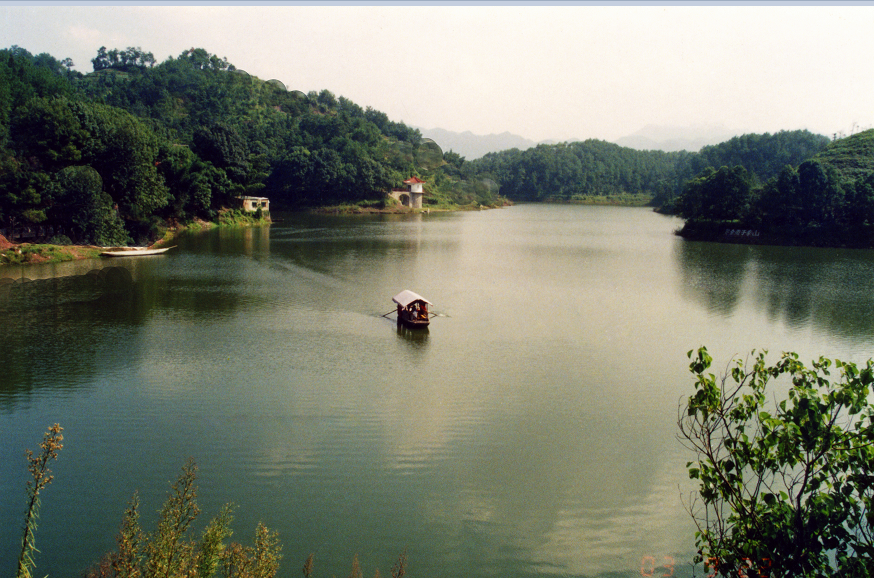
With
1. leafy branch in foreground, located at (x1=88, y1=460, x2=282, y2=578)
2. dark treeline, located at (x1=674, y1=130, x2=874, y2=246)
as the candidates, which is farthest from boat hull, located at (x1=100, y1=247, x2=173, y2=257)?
dark treeline, located at (x1=674, y1=130, x2=874, y2=246)

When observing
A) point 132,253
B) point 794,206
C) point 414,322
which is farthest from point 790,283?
point 132,253

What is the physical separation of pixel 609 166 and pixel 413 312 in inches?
4167

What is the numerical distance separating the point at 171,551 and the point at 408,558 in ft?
11.3

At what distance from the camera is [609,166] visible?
11762cm

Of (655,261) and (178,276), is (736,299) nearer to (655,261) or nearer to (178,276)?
(655,261)

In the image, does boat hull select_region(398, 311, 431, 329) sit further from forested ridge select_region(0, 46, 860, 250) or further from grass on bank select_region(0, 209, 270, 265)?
forested ridge select_region(0, 46, 860, 250)

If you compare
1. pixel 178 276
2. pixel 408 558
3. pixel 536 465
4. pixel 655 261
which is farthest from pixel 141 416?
pixel 655 261

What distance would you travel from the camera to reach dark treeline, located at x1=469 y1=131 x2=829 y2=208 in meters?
92.8

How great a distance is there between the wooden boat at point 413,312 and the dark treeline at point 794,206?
32.3 metres

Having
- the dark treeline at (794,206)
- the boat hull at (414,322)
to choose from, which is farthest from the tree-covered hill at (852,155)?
the boat hull at (414,322)

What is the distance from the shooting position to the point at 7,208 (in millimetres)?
28844

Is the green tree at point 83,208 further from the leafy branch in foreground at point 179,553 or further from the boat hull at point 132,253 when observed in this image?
the leafy branch in foreground at point 179,553

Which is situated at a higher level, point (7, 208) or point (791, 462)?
point (7, 208)

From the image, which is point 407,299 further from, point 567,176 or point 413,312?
point 567,176
